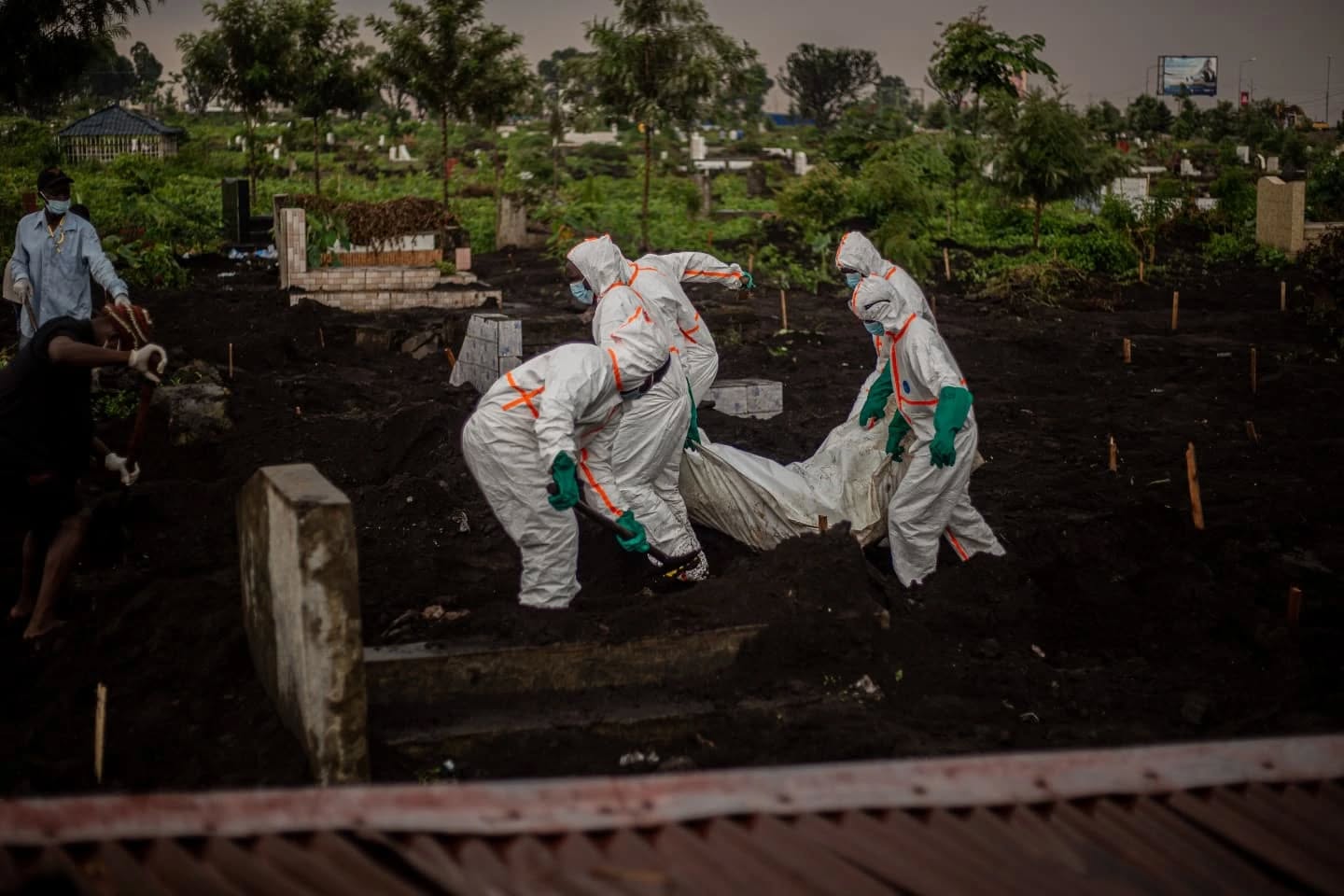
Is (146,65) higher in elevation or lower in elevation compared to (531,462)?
higher

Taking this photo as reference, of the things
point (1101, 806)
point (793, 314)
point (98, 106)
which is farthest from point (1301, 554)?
point (98, 106)

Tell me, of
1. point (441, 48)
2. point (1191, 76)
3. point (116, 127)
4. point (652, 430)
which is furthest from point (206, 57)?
point (1191, 76)

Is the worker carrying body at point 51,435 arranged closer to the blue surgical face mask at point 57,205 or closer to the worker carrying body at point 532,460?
the worker carrying body at point 532,460

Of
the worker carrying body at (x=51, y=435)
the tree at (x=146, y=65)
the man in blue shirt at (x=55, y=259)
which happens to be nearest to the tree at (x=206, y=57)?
the man in blue shirt at (x=55, y=259)

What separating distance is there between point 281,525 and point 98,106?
203ft

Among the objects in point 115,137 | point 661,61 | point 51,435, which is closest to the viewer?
point 51,435

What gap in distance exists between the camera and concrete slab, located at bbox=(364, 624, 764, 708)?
524 cm

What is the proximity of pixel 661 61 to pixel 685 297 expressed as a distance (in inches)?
461

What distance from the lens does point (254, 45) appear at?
83.1 ft

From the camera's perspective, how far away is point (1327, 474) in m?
9.05

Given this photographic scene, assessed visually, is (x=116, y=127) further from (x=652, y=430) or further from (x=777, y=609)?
(x=777, y=609)

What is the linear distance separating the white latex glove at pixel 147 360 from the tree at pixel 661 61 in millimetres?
13825

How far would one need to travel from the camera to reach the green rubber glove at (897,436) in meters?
7.32

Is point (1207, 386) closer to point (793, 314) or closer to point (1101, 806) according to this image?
point (793, 314)
